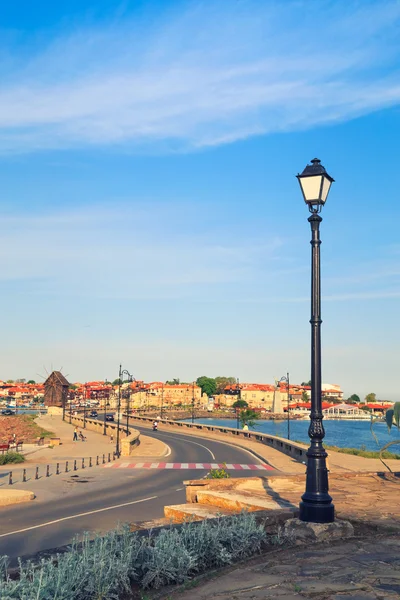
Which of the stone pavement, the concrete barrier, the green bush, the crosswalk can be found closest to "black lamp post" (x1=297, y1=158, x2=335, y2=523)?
the stone pavement

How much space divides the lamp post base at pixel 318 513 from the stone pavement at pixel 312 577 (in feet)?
2.21

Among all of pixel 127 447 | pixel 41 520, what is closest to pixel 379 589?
pixel 41 520

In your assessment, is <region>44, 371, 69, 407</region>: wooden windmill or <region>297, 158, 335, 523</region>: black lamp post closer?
<region>297, 158, 335, 523</region>: black lamp post

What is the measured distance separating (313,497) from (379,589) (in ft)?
9.94

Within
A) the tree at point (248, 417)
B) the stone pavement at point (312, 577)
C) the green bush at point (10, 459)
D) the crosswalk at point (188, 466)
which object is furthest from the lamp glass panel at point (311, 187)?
the tree at point (248, 417)

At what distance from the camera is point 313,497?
8.96 m

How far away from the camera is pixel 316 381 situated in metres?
9.47

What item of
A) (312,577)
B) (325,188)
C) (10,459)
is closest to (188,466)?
(10,459)

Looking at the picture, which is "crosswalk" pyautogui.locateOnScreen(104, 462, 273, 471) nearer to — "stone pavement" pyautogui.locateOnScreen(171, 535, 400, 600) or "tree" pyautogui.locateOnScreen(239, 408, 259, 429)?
"stone pavement" pyautogui.locateOnScreen(171, 535, 400, 600)

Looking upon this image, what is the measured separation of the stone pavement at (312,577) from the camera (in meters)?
5.79

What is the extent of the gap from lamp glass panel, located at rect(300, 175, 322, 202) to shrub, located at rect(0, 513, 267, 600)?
5552 millimetres

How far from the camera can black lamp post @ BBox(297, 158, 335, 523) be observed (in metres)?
8.93

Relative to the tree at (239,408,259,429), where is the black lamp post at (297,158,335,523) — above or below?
above

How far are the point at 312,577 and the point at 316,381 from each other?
11.7 ft
